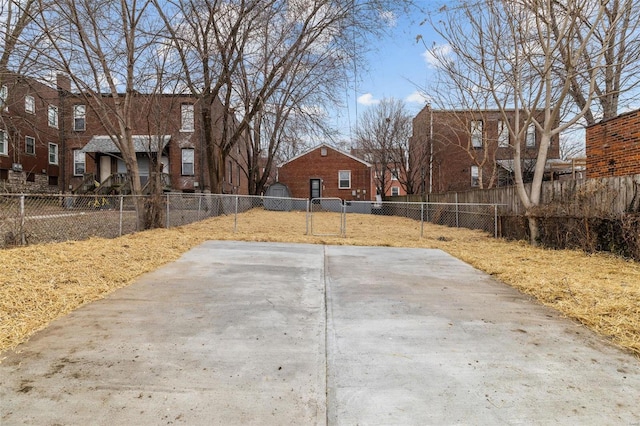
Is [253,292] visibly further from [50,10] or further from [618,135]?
[618,135]

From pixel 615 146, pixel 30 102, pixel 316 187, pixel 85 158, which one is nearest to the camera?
pixel 615 146

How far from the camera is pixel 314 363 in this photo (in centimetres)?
282

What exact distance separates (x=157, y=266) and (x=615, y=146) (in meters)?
10.5

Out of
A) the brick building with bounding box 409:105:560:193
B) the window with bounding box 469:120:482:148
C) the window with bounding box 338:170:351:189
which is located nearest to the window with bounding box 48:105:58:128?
the window with bounding box 469:120:482:148

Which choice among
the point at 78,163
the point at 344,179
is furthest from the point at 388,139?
the point at 78,163

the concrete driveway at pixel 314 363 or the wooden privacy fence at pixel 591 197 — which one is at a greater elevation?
the wooden privacy fence at pixel 591 197

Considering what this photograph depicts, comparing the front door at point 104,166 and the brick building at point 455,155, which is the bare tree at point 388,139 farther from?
the front door at point 104,166

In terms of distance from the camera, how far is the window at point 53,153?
23766mm

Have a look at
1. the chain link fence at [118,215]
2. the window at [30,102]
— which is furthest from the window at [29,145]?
the chain link fence at [118,215]

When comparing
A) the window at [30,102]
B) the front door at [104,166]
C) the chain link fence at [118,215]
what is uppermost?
the window at [30,102]

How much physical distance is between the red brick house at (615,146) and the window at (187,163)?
2072cm

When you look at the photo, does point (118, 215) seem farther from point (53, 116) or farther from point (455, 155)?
point (455, 155)

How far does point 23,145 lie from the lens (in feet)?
71.5

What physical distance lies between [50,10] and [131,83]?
2.15 metres
